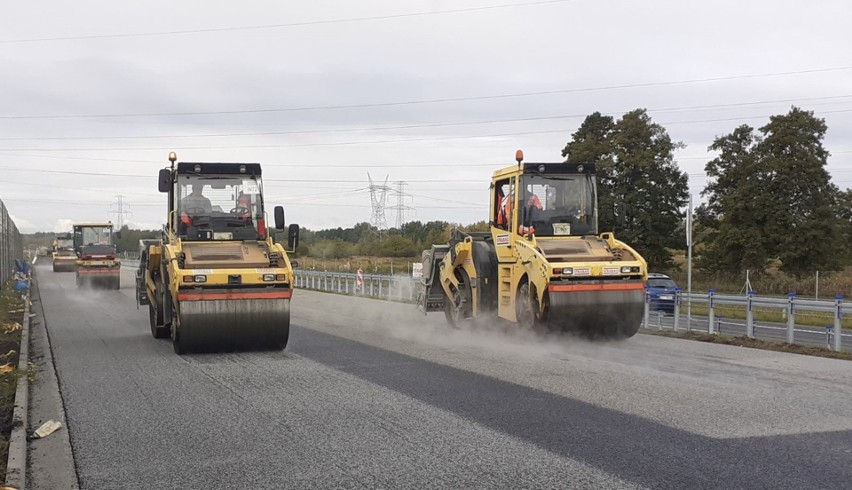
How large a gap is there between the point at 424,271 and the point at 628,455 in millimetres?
11626

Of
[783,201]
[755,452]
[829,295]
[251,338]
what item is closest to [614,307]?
[251,338]

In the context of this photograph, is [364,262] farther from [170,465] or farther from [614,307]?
[170,465]

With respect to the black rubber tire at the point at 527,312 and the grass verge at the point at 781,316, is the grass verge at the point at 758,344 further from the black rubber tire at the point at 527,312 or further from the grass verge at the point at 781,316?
the grass verge at the point at 781,316

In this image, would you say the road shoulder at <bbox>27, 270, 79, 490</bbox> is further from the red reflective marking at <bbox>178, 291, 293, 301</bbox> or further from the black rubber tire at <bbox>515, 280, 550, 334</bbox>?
the black rubber tire at <bbox>515, 280, 550, 334</bbox>

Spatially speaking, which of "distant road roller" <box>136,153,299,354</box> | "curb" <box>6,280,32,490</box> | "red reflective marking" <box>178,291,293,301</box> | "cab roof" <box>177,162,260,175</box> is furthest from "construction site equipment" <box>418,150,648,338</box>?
"curb" <box>6,280,32,490</box>

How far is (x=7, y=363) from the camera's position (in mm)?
11734


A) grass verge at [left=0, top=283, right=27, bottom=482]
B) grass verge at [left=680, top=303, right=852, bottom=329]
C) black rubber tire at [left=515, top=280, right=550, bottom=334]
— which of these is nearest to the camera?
grass verge at [left=0, top=283, right=27, bottom=482]

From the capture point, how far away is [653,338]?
1468cm

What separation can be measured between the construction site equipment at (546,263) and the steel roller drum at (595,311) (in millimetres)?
15

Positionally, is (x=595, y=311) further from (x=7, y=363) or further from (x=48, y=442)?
(x=7, y=363)

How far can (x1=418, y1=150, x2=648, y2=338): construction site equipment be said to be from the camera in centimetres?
1226

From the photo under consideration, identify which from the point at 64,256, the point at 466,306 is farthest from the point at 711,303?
the point at 64,256

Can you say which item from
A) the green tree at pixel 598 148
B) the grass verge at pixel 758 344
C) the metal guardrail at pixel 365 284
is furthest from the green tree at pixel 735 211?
the grass verge at pixel 758 344

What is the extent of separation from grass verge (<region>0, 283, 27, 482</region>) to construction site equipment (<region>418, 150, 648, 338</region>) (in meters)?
7.33
